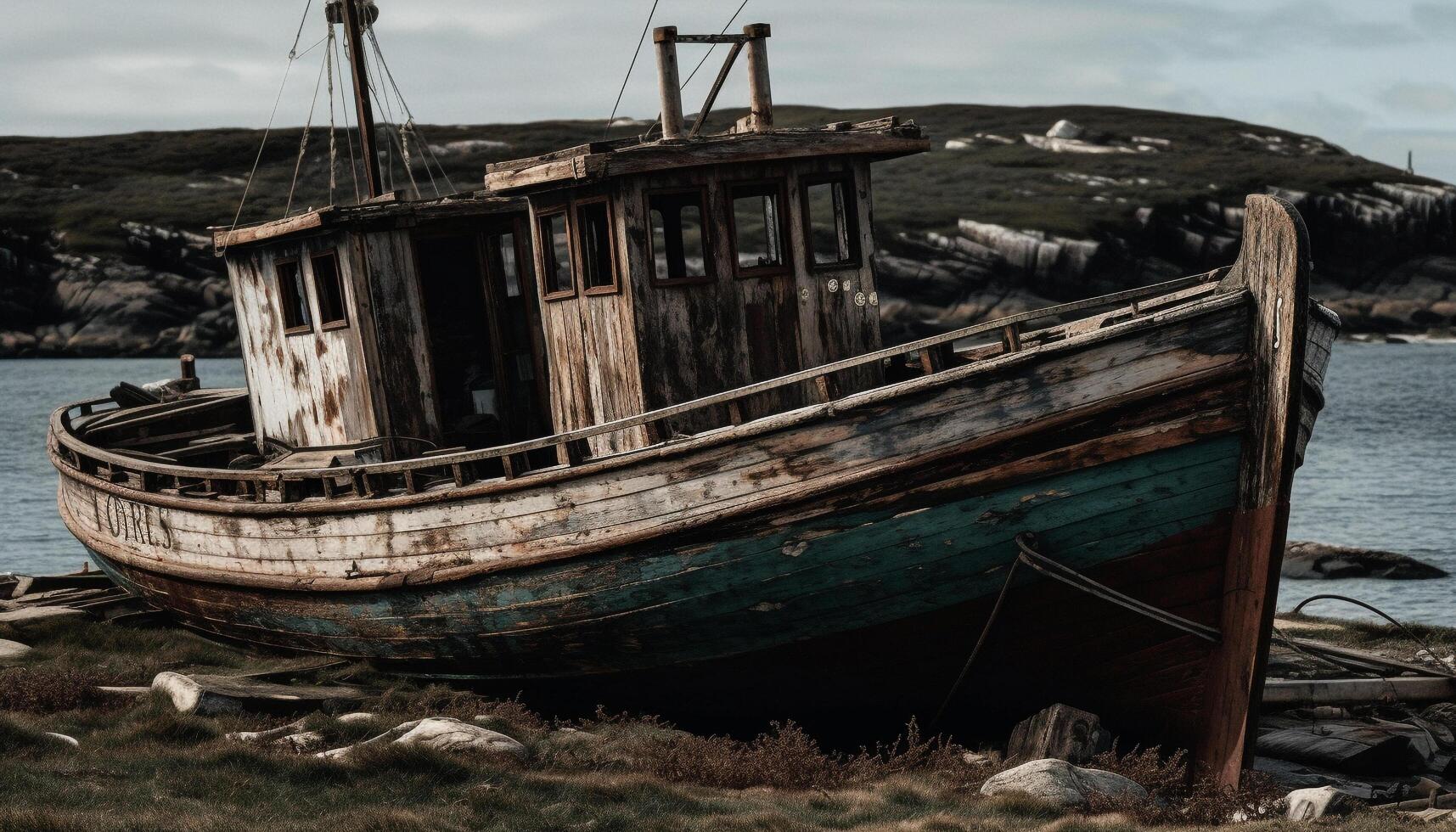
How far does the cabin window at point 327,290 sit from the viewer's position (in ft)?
42.5

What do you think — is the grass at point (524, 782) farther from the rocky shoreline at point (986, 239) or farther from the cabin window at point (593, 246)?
the rocky shoreline at point (986, 239)

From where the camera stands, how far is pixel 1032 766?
871cm

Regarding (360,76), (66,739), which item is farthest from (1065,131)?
(66,739)

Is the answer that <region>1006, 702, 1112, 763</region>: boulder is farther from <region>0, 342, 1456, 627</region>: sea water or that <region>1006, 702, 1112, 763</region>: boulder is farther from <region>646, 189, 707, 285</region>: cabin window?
<region>0, 342, 1456, 627</region>: sea water

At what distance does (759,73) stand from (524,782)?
6.32m

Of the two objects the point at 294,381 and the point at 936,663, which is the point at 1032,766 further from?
the point at 294,381

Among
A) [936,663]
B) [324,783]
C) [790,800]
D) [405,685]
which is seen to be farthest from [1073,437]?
[405,685]

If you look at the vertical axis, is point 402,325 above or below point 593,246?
below

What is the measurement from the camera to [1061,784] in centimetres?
848

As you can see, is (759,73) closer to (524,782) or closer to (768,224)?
(768,224)

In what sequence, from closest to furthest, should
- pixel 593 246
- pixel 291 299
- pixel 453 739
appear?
pixel 453 739, pixel 593 246, pixel 291 299

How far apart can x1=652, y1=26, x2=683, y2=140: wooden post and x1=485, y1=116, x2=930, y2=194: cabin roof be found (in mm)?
312

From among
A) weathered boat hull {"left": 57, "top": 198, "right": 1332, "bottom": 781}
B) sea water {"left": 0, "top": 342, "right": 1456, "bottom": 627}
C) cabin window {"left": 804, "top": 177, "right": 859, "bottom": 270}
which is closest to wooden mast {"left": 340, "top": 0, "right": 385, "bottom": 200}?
weathered boat hull {"left": 57, "top": 198, "right": 1332, "bottom": 781}

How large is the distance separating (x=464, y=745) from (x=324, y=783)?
44.0 inches
